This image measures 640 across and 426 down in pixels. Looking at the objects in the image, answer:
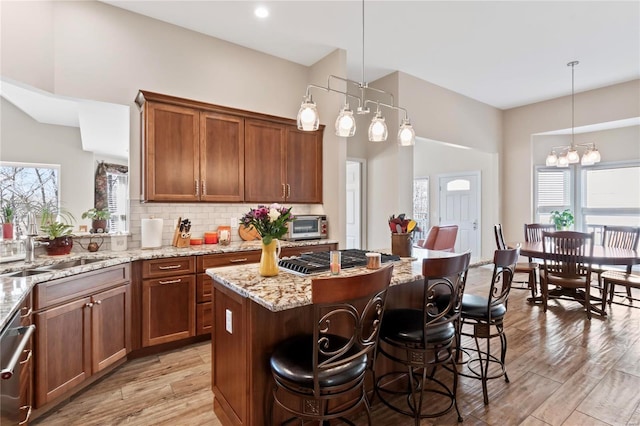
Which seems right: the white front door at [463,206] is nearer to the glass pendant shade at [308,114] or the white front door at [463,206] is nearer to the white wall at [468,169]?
the white wall at [468,169]

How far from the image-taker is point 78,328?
2346 millimetres

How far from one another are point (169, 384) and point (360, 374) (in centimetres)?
177

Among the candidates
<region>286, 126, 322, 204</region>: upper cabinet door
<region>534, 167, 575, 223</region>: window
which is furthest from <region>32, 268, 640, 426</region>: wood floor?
<region>534, 167, 575, 223</region>: window

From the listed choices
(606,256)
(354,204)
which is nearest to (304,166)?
(354,204)

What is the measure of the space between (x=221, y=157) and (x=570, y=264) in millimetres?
4484

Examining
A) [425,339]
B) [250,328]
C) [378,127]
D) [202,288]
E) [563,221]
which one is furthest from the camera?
[563,221]

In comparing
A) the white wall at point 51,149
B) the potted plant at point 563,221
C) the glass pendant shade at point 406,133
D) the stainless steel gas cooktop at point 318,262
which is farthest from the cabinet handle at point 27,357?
the potted plant at point 563,221

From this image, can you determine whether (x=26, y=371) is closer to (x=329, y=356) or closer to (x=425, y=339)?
(x=329, y=356)

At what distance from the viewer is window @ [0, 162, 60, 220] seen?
3.75 meters

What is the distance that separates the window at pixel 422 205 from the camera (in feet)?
27.3

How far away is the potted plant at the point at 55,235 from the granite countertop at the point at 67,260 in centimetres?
8

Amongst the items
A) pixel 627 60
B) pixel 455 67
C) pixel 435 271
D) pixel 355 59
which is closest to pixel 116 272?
pixel 435 271

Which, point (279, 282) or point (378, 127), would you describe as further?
point (378, 127)

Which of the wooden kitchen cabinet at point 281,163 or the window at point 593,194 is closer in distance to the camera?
the wooden kitchen cabinet at point 281,163
